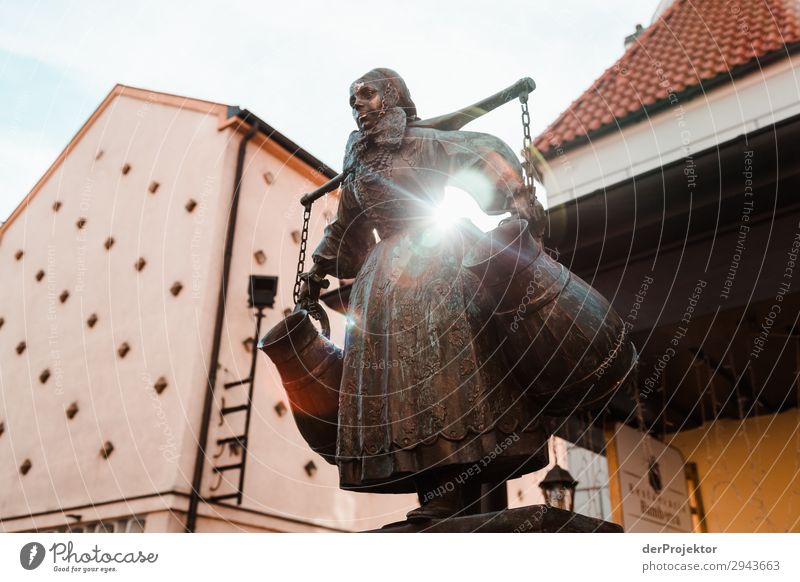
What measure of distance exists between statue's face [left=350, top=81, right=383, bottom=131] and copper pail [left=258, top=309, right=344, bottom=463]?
72 cm

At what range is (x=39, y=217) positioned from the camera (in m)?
11.2

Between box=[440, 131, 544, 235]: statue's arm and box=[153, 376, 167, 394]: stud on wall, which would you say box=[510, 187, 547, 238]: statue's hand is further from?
box=[153, 376, 167, 394]: stud on wall

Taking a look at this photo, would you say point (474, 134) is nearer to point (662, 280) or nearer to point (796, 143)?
point (796, 143)

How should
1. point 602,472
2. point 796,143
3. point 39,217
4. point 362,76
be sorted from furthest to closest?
point 39,217, point 602,472, point 796,143, point 362,76

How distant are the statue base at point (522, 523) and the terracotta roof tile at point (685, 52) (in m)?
6.69

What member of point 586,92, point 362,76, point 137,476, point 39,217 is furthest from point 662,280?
point 39,217

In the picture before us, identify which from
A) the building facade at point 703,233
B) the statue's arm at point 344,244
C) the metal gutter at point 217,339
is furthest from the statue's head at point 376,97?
the metal gutter at point 217,339

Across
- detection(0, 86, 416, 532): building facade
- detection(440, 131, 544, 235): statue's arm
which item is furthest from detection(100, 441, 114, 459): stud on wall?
detection(440, 131, 544, 235): statue's arm

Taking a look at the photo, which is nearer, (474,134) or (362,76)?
(474,134)

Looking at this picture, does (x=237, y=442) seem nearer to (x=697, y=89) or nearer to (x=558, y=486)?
(x=558, y=486)

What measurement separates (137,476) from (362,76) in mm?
6932

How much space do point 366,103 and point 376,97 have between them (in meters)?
0.04

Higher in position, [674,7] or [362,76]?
[674,7]

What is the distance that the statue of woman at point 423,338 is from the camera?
205 centimetres
